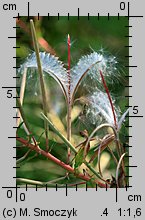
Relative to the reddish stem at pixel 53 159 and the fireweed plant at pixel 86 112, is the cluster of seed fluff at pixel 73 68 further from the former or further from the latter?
the reddish stem at pixel 53 159

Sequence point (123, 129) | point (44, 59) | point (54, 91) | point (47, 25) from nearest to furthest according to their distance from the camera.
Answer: point (44, 59)
point (123, 129)
point (54, 91)
point (47, 25)

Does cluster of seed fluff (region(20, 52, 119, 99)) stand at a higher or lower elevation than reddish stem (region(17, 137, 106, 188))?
higher

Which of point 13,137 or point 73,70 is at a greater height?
point 73,70

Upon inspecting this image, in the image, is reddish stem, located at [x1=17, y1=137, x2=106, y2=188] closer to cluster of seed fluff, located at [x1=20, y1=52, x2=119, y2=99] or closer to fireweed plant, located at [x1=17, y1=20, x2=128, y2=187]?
fireweed plant, located at [x1=17, y1=20, x2=128, y2=187]

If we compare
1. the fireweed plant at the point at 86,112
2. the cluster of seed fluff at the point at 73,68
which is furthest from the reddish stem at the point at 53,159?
the cluster of seed fluff at the point at 73,68

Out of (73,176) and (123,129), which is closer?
(73,176)

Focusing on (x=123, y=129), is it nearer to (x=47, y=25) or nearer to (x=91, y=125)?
(x=91, y=125)

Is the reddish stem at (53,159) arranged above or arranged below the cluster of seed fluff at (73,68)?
below

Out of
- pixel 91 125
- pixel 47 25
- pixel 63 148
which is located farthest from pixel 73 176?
pixel 47 25

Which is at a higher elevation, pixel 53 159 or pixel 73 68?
pixel 73 68

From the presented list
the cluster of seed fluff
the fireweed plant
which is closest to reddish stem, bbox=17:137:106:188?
the fireweed plant

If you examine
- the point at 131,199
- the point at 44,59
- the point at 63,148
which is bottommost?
the point at 131,199
